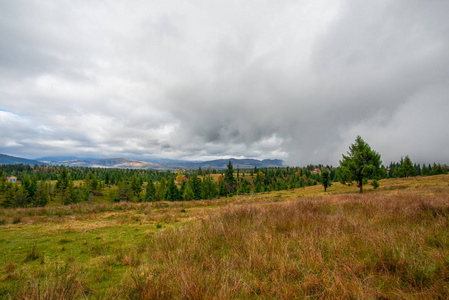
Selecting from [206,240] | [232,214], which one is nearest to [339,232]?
[206,240]

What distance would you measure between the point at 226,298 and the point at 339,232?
13.0ft

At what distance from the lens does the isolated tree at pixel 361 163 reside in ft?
94.6

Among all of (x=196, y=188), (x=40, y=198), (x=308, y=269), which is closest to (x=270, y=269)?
(x=308, y=269)

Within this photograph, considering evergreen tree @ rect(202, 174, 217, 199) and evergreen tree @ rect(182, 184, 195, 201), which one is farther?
evergreen tree @ rect(202, 174, 217, 199)

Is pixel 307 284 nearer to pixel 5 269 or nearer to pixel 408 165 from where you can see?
pixel 5 269

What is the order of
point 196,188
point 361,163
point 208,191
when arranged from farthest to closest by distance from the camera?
1. point 208,191
2. point 196,188
3. point 361,163

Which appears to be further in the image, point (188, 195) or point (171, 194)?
point (171, 194)

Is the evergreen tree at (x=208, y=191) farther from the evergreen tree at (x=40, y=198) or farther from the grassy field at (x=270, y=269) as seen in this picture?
the grassy field at (x=270, y=269)

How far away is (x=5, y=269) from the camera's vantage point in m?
5.11

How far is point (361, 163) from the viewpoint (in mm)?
30250

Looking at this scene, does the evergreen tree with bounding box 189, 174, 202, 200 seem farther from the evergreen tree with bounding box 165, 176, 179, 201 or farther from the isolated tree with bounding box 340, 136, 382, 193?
the isolated tree with bounding box 340, 136, 382, 193

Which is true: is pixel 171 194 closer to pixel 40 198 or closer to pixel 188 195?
pixel 188 195

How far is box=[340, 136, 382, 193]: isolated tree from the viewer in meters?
28.8

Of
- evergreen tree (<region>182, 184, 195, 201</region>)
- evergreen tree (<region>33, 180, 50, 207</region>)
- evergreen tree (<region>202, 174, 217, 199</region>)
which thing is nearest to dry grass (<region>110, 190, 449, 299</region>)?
evergreen tree (<region>182, 184, 195, 201</region>)
